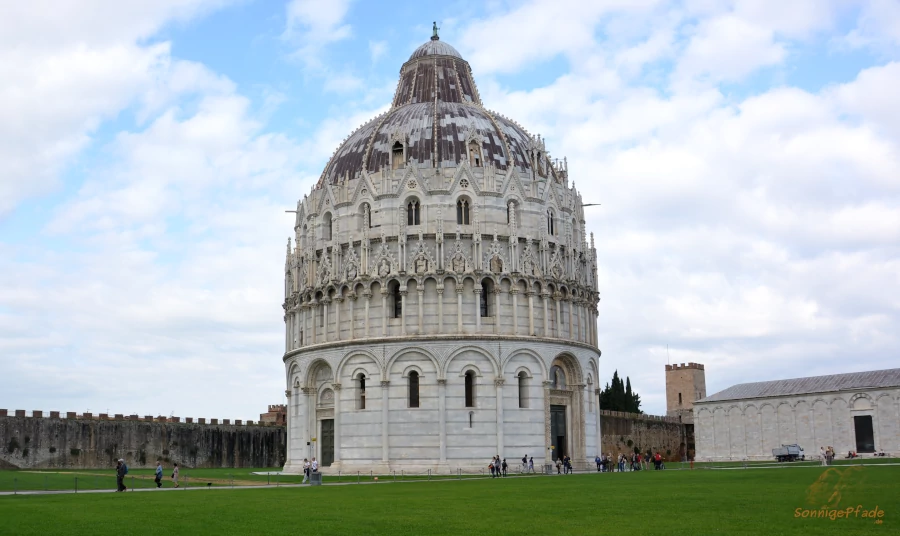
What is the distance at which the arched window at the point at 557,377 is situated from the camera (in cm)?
6619

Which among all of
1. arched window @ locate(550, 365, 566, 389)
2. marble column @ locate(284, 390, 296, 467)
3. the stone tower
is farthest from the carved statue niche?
the stone tower

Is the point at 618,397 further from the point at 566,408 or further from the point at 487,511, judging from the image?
the point at 487,511

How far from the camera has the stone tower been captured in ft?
413

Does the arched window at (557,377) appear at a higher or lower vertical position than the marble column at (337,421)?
higher

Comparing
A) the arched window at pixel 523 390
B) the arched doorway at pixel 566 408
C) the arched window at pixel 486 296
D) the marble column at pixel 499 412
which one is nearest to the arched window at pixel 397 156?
the arched window at pixel 486 296

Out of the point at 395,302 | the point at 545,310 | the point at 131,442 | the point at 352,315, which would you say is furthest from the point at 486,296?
the point at 131,442

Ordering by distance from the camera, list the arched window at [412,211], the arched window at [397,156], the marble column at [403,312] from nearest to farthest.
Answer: the marble column at [403,312] → the arched window at [412,211] → the arched window at [397,156]

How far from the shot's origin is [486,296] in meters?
64.6

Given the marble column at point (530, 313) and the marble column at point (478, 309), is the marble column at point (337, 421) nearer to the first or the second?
the marble column at point (478, 309)

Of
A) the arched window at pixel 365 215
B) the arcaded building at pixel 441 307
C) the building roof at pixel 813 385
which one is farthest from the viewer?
the building roof at pixel 813 385

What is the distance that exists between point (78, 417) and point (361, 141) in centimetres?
3184

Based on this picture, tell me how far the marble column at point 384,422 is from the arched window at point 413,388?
4.90 feet

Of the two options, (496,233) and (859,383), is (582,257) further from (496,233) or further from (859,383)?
(859,383)

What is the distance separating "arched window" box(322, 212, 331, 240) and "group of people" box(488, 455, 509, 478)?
67.7 ft
